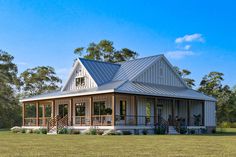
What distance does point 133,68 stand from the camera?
36875 millimetres

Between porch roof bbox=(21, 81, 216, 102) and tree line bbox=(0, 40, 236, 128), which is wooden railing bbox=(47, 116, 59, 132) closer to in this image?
porch roof bbox=(21, 81, 216, 102)

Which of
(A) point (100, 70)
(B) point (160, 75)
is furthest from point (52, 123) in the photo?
(B) point (160, 75)

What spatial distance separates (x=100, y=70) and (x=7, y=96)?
2678cm

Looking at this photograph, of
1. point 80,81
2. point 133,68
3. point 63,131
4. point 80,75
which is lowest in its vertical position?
point 63,131

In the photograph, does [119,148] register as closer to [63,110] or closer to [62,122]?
[62,122]

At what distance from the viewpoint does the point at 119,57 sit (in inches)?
2345

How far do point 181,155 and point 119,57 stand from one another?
1903 inches

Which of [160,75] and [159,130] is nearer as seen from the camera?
[159,130]

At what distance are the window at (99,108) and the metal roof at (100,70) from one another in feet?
6.29

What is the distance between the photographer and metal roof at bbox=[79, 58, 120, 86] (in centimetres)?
3523

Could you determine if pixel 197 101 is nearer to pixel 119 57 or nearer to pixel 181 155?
pixel 119 57

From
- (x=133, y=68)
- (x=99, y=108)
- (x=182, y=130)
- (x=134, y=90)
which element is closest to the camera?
(x=134, y=90)

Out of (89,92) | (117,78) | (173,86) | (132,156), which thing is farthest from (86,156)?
(173,86)

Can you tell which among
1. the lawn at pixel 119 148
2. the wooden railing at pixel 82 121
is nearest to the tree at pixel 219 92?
the wooden railing at pixel 82 121
